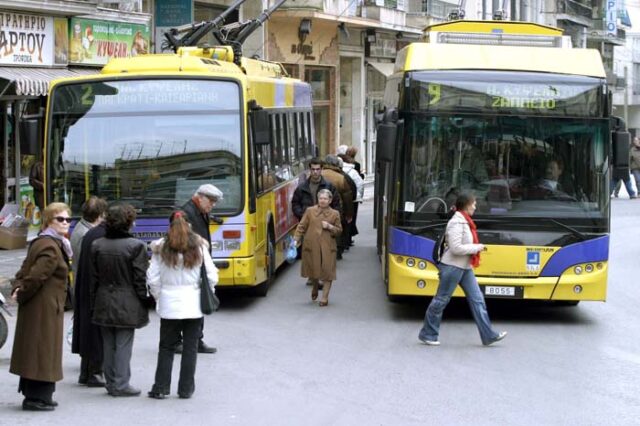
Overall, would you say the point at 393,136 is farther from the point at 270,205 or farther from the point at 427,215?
the point at 270,205

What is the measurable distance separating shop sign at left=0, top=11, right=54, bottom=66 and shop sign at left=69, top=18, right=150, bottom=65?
0.80m

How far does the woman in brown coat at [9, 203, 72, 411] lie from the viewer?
29.5ft

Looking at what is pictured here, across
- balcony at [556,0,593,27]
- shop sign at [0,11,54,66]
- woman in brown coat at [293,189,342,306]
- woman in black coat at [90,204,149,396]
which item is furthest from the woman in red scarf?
balcony at [556,0,593,27]

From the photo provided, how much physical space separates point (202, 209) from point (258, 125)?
2.96 metres

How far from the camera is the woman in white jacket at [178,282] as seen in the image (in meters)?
9.29

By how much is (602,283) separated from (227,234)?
4347 millimetres

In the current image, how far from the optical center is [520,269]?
13.6 meters

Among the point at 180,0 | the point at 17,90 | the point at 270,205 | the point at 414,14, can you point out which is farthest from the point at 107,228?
the point at 414,14

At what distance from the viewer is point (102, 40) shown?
2358cm

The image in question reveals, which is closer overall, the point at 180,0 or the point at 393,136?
the point at 393,136

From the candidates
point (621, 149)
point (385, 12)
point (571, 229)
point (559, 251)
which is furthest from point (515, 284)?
point (385, 12)

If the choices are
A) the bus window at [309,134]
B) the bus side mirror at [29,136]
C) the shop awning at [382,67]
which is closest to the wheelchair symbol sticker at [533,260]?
the bus side mirror at [29,136]

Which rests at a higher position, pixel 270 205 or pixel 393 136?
pixel 393 136

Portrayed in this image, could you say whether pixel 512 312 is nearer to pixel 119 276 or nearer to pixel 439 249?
pixel 439 249
